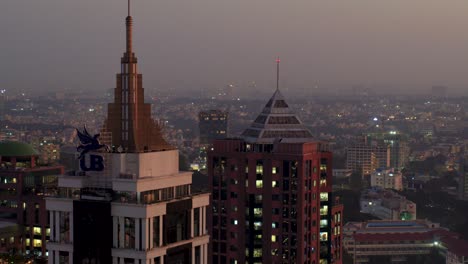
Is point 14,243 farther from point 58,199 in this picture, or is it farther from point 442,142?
point 442,142

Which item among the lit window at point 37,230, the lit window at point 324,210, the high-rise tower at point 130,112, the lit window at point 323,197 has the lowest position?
the lit window at point 37,230

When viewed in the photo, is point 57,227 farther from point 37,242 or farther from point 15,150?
point 15,150

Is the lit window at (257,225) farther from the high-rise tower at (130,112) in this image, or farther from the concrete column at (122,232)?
the concrete column at (122,232)

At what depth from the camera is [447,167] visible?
119 metres

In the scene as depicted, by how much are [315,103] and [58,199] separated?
136666 millimetres

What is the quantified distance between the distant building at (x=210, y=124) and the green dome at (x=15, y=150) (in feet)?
220

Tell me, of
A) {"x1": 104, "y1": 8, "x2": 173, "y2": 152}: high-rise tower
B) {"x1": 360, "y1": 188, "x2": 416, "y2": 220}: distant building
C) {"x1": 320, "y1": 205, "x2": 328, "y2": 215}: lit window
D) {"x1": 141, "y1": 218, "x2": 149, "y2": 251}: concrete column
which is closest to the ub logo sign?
{"x1": 104, "y1": 8, "x2": 173, "y2": 152}: high-rise tower

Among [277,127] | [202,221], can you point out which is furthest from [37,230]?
[202,221]

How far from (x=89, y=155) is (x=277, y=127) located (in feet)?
71.0

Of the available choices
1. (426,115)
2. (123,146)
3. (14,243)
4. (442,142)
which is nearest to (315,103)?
(442,142)

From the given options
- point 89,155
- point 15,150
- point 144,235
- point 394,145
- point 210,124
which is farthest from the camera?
point 394,145

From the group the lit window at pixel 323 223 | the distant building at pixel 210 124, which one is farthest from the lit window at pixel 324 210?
the distant building at pixel 210 124

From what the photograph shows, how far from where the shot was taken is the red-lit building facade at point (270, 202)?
37.2m

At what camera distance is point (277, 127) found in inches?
1580
